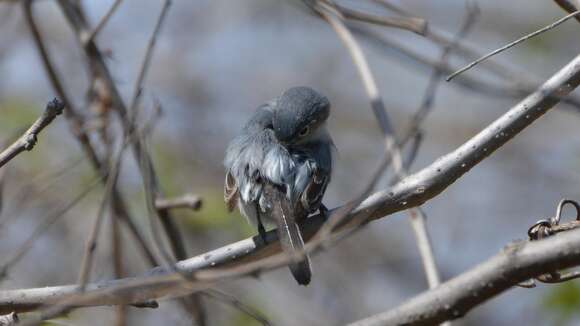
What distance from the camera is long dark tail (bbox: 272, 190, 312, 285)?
3.04 meters

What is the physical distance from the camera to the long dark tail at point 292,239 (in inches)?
119

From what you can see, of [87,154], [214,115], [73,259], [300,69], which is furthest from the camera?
[300,69]

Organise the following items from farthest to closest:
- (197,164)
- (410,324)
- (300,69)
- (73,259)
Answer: (300,69)
(197,164)
(73,259)
(410,324)

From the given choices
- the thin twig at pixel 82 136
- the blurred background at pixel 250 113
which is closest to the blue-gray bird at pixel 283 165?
the thin twig at pixel 82 136

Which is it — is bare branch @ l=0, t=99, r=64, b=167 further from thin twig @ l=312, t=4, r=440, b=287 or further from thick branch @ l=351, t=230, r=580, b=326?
thick branch @ l=351, t=230, r=580, b=326

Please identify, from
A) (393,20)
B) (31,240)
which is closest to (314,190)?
(393,20)

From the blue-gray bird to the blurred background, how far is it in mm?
1805

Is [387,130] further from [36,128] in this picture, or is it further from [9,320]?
[9,320]

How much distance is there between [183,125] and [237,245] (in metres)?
4.94

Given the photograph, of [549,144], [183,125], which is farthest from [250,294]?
[549,144]

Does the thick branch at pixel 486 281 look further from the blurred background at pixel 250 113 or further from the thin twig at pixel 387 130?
the blurred background at pixel 250 113

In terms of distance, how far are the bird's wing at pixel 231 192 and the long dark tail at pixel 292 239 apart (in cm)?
38

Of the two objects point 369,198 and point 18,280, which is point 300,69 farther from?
point 369,198

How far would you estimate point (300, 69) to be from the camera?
347 inches
